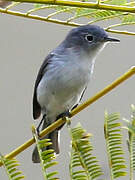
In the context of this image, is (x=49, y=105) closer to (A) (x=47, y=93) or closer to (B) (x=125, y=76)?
(A) (x=47, y=93)

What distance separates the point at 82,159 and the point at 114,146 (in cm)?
6

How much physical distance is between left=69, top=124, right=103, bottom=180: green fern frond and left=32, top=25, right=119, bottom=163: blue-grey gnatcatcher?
1.07 m

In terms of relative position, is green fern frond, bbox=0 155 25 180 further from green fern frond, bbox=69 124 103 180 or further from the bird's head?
the bird's head

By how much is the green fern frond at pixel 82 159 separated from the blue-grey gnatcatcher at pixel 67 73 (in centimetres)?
107

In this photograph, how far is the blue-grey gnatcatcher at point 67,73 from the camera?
6.64 ft

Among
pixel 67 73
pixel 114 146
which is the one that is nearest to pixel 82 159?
pixel 114 146

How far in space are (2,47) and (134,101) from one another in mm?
1256

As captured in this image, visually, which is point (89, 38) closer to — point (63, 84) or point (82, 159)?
point (63, 84)

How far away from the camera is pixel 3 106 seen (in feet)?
12.6

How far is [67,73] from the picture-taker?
6.89 feet

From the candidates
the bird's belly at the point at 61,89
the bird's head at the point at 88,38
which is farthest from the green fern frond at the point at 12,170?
the bird's belly at the point at 61,89

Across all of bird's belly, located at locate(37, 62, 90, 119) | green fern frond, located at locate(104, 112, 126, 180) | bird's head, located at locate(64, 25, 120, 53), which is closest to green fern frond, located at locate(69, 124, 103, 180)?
green fern frond, located at locate(104, 112, 126, 180)

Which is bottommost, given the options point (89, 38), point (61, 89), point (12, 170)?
point (12, 170)

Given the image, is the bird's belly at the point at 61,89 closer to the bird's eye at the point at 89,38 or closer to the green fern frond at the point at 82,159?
the bird's eye at the point at 89,38
